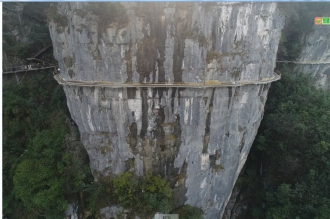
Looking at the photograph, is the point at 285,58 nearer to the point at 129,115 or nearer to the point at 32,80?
the point at 129,115

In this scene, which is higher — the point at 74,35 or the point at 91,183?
the point at 74,35

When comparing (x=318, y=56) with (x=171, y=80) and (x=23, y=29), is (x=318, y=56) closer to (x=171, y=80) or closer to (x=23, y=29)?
(x=171, y=80)

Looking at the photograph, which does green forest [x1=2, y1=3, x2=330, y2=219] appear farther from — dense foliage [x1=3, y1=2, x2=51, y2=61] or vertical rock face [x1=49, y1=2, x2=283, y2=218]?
dense foliage [x1=3, y1=2, x2=51, y2=61]

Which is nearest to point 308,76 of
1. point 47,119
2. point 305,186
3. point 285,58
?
point 285,58

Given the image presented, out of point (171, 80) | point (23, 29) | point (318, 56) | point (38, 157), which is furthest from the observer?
point (23, 29)

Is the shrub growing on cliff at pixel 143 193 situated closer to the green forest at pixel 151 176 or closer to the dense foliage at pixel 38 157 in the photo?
the green forest at pixel 151 176

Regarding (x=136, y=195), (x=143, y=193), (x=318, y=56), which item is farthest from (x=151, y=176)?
(x=318, y=56)
